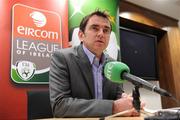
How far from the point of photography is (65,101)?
1.36m

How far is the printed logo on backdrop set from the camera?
235cm

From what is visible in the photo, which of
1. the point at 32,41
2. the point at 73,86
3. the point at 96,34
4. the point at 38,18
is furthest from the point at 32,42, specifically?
the point at 73,86

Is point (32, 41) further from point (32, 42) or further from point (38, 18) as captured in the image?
point (38, 18)

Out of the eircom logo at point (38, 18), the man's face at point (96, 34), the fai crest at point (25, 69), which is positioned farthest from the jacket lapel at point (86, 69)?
the eircom logo at point (38, 18)

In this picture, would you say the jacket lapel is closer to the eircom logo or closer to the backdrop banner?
the backdrop banner

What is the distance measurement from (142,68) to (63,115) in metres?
3.16

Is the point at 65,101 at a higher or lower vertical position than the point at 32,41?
lower

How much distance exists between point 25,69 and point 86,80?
0.99 metres

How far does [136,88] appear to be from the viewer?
93cm

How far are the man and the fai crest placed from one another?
2.58ft

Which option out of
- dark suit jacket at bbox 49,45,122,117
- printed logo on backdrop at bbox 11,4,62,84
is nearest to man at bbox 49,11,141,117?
dark suit jacket at bbox 49,45,122,117

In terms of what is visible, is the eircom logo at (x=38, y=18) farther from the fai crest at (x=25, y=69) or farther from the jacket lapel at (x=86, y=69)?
the jacket lapel at (x=86, y=69)

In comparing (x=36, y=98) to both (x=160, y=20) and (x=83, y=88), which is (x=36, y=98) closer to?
(x=83, y=88)

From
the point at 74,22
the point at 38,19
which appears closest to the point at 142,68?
the point at 74,22
